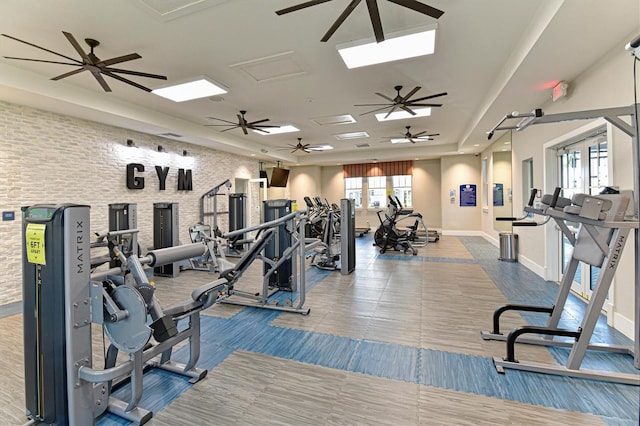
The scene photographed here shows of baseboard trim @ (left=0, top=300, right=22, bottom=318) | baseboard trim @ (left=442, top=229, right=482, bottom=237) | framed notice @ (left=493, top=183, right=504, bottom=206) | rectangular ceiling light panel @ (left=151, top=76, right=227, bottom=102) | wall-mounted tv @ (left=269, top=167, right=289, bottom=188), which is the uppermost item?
rectangular ceiling light panel @ (left=151, top=76, right=227, bottom=102)

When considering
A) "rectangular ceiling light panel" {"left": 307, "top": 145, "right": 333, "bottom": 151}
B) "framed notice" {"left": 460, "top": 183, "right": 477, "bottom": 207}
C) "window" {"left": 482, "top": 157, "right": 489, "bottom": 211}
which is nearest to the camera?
"window" {"left": 482, "top": 157, "right": 489, "bottom": 211}

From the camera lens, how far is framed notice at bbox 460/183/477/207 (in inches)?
434

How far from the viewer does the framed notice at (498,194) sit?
896cm

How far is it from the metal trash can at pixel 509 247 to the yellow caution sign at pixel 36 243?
7707 mm

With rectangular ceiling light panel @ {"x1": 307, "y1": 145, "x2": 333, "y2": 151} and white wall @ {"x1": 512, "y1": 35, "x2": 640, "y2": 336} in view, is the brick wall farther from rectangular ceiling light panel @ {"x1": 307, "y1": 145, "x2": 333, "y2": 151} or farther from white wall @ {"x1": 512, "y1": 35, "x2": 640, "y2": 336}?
white wall @ {"x1": 512, "y1": 35, "x2": 640, "y2": 336}

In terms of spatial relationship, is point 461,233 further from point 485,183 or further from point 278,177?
point 278,177

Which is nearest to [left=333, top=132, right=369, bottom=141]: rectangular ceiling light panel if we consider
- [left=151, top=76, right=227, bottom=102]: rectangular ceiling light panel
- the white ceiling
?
the white ceiling

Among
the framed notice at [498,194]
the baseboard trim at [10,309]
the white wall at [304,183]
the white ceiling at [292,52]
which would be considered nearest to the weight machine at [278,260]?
the white ceiling at [292,52]

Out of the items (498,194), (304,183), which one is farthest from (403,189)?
(304,183)

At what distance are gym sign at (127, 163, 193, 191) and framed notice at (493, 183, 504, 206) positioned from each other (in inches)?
358

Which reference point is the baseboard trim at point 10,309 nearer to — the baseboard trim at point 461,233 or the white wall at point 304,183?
the white wall at point 304,183

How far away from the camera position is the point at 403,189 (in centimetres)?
1255

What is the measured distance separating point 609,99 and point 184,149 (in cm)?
847

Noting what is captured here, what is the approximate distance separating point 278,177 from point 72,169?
6989mm
